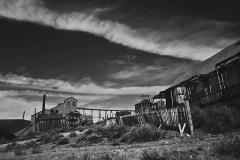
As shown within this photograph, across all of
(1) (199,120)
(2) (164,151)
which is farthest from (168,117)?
(2) (164,151)

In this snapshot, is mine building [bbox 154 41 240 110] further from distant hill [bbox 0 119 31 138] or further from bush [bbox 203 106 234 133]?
distant hill [bbox 0 119 31 138]

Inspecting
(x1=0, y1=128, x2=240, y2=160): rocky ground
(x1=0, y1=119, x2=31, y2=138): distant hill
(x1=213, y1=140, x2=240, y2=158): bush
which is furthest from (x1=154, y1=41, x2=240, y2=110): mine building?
(x1=0, y1=119, x2=31, y2=138): distant hill

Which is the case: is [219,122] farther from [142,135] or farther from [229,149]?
[229,149]

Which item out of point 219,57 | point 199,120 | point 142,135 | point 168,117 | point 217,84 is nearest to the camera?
point 142,135

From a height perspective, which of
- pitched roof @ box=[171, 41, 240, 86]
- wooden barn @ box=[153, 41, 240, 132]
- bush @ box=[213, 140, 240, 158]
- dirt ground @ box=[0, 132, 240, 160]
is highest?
pitched roof @ box=[171, 41, 240, 86]

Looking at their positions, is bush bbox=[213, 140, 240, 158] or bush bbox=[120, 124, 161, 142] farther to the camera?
bush bbox=[120, 124, 161, 142]

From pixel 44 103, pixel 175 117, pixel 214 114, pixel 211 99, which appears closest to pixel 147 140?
pixel 175 117

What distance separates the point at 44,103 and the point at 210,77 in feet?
140

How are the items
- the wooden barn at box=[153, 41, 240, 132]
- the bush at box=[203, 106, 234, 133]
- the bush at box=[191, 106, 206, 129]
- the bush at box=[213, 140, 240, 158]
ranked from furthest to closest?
the wooden barn at box=[153, 41, 240, 132]
the bush at box=[191, 106, 206, 129]
the bush at box=[203, 106, 234, 133]
the bush at box=[213, 140, 240, 158]

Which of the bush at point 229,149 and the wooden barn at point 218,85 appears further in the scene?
the wooden barn at point 218,85

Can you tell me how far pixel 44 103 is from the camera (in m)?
51.8

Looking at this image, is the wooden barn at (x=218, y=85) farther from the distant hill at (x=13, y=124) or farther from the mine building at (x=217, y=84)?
the distant hill at (x=13, y=124)

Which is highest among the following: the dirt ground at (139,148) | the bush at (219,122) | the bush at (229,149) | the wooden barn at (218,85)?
the wooden barn at (218,85)

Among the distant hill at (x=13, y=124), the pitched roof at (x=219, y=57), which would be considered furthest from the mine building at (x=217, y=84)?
the distant hill at (x=13, y=124)
